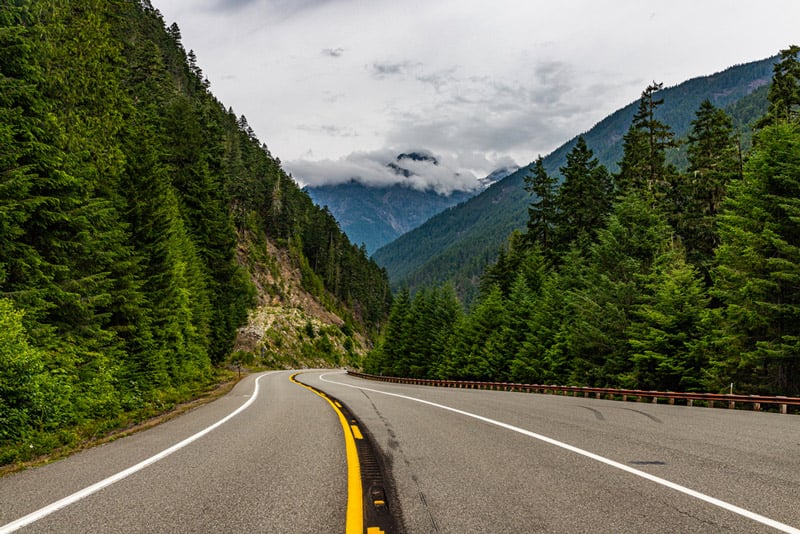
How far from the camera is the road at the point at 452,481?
14.5 feet

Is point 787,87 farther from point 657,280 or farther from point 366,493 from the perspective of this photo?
point 366,493

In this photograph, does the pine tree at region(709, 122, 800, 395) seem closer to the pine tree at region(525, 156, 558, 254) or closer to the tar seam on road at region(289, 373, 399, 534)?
the tar seam on road at region(289, 373, 399, 534)

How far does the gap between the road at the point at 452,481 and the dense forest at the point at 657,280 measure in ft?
43.5

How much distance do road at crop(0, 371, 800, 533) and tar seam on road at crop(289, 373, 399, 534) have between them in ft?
0.40

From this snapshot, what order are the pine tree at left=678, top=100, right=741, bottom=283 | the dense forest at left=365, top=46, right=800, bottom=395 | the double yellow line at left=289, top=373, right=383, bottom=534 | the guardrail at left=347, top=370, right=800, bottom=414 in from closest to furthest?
the double yellow line at left=289, top=373, right=383, bottom=534 < the guardrail at left=347, top=370, right=800, bottom=414 < the dense forest at left=365, top=46, right=800, bottom=395 < the pine tree at left=678, top=100, right=741, bottom=283

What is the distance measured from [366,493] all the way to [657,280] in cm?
2798

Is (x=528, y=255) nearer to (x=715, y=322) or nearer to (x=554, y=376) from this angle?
(x=554, y=376)

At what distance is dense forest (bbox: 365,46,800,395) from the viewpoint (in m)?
21.3

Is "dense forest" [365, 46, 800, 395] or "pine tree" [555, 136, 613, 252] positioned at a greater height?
"pine tree" [555, 136, 613, 252]

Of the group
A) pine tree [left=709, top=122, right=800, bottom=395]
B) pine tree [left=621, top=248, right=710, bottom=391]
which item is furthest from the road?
pine tree [left=621, top=248, right=710, bottom=391]

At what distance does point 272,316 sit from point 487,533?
273 ft

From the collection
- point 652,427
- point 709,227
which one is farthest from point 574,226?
point 652,427

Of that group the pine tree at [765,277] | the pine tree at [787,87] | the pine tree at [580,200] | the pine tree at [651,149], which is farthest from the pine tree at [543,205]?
the pine tree at [765,277]

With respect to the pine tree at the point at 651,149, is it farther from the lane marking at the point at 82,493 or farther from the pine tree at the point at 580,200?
the lane marking at the point at 82,493
